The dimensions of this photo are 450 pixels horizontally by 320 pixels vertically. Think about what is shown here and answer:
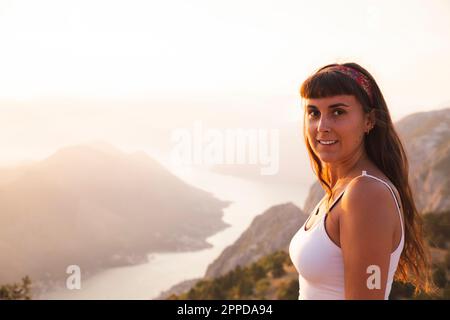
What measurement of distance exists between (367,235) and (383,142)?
2.48 ft

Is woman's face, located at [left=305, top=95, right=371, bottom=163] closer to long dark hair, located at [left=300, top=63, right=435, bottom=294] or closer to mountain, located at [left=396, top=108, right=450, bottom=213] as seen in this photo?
long dark hair, located at [left=300, top=63, right=435, bottom=294]

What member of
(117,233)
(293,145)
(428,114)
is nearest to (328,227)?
(428,114)

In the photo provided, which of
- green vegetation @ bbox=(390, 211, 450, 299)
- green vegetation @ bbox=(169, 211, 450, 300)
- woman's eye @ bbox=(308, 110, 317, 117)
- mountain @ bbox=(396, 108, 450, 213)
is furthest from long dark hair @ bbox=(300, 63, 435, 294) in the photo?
mountain @ bbox=(396, 108, 450, 213)

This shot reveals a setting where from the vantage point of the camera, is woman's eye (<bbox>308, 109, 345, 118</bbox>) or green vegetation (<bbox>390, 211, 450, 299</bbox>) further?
green vegetation (<bbox>390, 211, 450, 299</bbox>)

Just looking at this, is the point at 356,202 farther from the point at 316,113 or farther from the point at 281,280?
the point at 281,280

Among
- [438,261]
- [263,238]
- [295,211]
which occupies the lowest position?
[263,238]

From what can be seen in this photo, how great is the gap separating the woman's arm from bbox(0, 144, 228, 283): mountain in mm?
129908

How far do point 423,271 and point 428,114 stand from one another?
325ft

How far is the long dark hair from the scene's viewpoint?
7.52 ft

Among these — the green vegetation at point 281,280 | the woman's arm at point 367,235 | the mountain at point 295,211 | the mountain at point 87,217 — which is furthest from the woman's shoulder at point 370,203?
the mountain at point 87,217

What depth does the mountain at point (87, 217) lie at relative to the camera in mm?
131000

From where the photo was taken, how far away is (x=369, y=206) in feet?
6.25

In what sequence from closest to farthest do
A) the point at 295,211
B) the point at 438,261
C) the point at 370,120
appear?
the point at 370,120 < the point at 438,261 < the point at 295,211

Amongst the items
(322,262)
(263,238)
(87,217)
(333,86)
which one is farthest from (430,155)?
(87,217)
